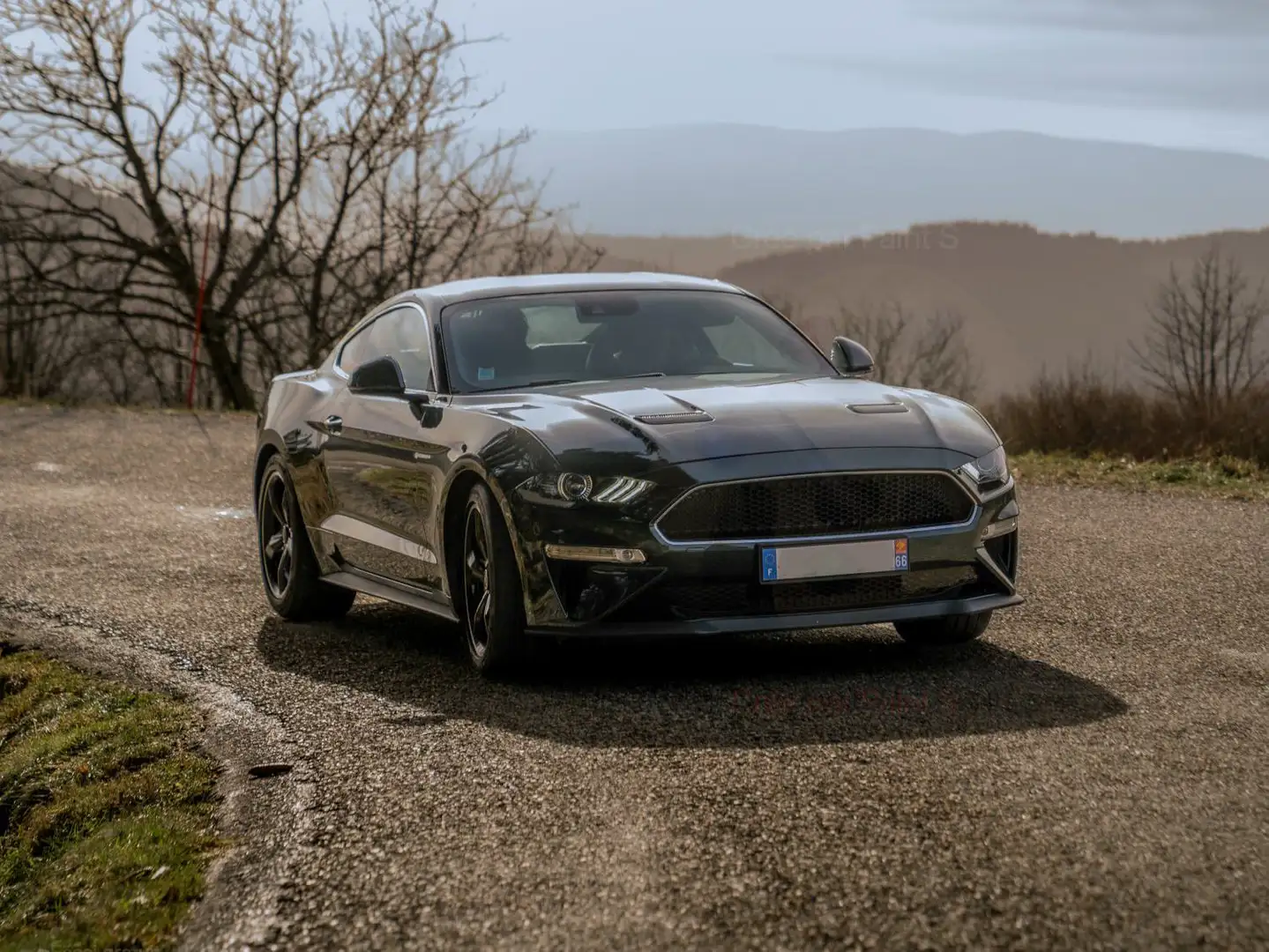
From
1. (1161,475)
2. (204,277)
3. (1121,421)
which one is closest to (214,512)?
(1161,475)

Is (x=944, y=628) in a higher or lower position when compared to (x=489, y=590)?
lower

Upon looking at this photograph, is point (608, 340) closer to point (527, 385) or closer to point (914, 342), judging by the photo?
point (527, 385)

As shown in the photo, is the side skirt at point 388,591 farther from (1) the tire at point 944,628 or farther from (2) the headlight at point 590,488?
(1) the tire at point 944,628

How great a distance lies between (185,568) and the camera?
10.7 m

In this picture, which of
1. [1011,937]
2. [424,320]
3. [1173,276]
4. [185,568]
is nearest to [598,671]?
[424,320]

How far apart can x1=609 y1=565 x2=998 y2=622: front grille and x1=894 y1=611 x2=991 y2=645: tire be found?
2.21ft

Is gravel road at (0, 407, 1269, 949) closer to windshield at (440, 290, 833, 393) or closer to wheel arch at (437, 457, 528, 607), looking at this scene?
wheel arch at (437, 457, 528, 607)

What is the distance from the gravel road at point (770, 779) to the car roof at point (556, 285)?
1.53 metres

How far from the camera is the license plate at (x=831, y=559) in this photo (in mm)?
6266

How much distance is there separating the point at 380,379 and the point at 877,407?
2.12m

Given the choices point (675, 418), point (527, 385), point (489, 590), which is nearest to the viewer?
point (675, 418)

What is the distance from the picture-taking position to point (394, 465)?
7566mm

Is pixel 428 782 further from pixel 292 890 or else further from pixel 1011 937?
pixel 1011 937

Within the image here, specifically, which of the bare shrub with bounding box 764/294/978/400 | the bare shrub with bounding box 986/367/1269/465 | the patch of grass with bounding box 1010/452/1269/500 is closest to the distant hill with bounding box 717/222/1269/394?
the bare shrub with bounding box 764/294/978/400
